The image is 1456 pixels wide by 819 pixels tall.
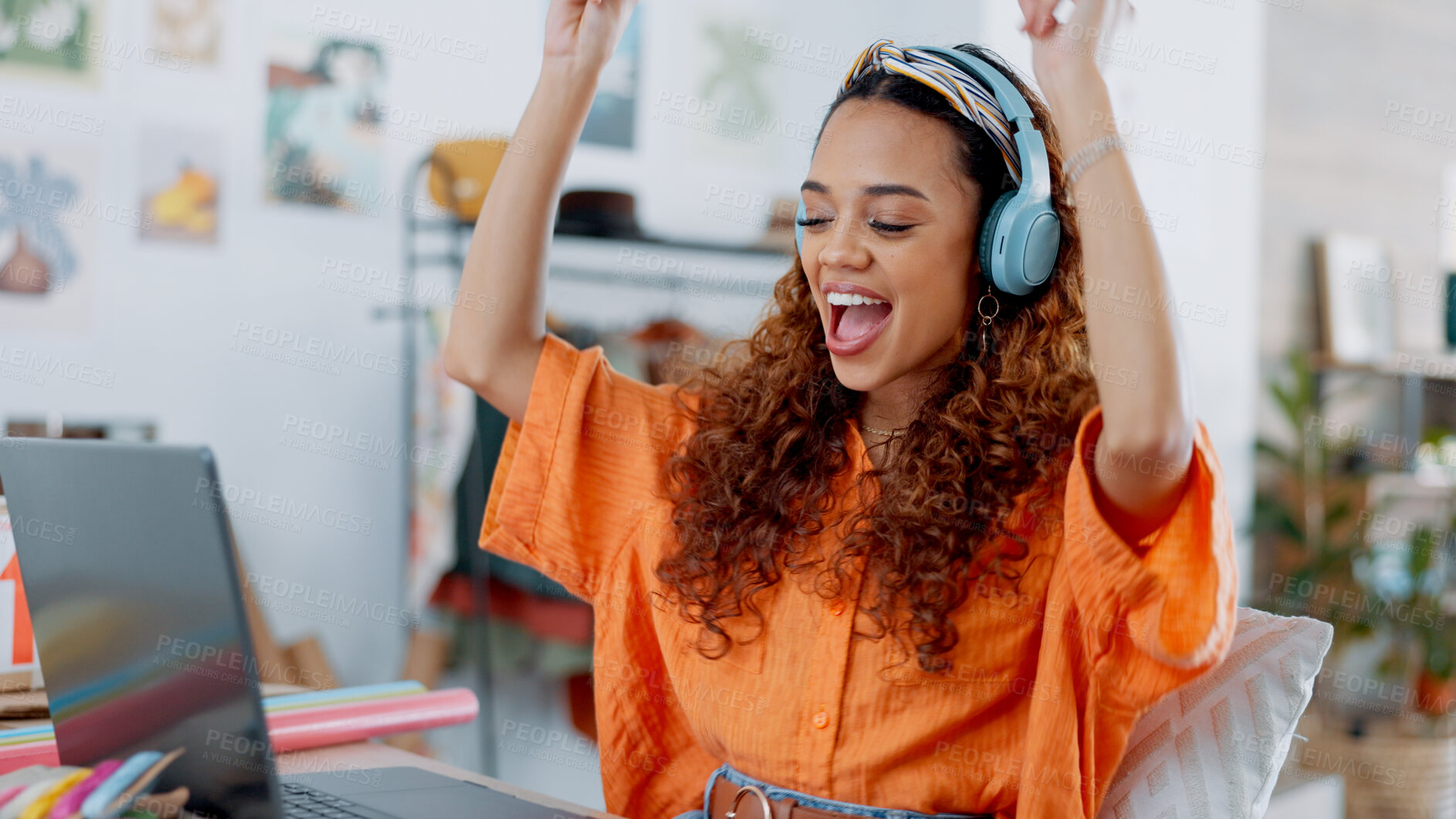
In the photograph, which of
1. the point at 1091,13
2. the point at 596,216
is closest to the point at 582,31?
the point at 1091,13

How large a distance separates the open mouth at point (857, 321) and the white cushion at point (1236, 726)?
→ 1.40ft

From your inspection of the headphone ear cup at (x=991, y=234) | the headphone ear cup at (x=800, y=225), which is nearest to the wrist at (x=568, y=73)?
the headphone ear cup at (x=800, y=225)

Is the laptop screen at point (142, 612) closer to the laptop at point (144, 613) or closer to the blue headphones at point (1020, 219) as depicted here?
the laptop at point (144, 613)

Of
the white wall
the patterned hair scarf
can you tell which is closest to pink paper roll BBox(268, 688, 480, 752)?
the patterned hair scarf

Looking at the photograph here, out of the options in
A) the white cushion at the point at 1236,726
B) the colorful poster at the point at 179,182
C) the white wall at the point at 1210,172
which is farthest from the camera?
the white wall at the point at 1210,172

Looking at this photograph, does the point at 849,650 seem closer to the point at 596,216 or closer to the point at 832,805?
the point at 832,805

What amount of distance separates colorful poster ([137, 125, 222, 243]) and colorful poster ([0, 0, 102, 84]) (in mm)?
180

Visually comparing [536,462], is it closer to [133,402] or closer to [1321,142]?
[133,402]

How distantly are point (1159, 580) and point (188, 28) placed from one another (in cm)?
237

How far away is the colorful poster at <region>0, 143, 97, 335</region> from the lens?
7.58 feet

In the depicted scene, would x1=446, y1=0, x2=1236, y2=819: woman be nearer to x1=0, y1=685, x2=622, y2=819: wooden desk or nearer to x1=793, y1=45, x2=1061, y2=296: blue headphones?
x1=793, y1=45, x2=1061, y2=296: blue headphones

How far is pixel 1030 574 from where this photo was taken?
3.54 ft

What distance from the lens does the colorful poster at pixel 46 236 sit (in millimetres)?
2311

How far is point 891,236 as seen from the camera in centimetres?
111
